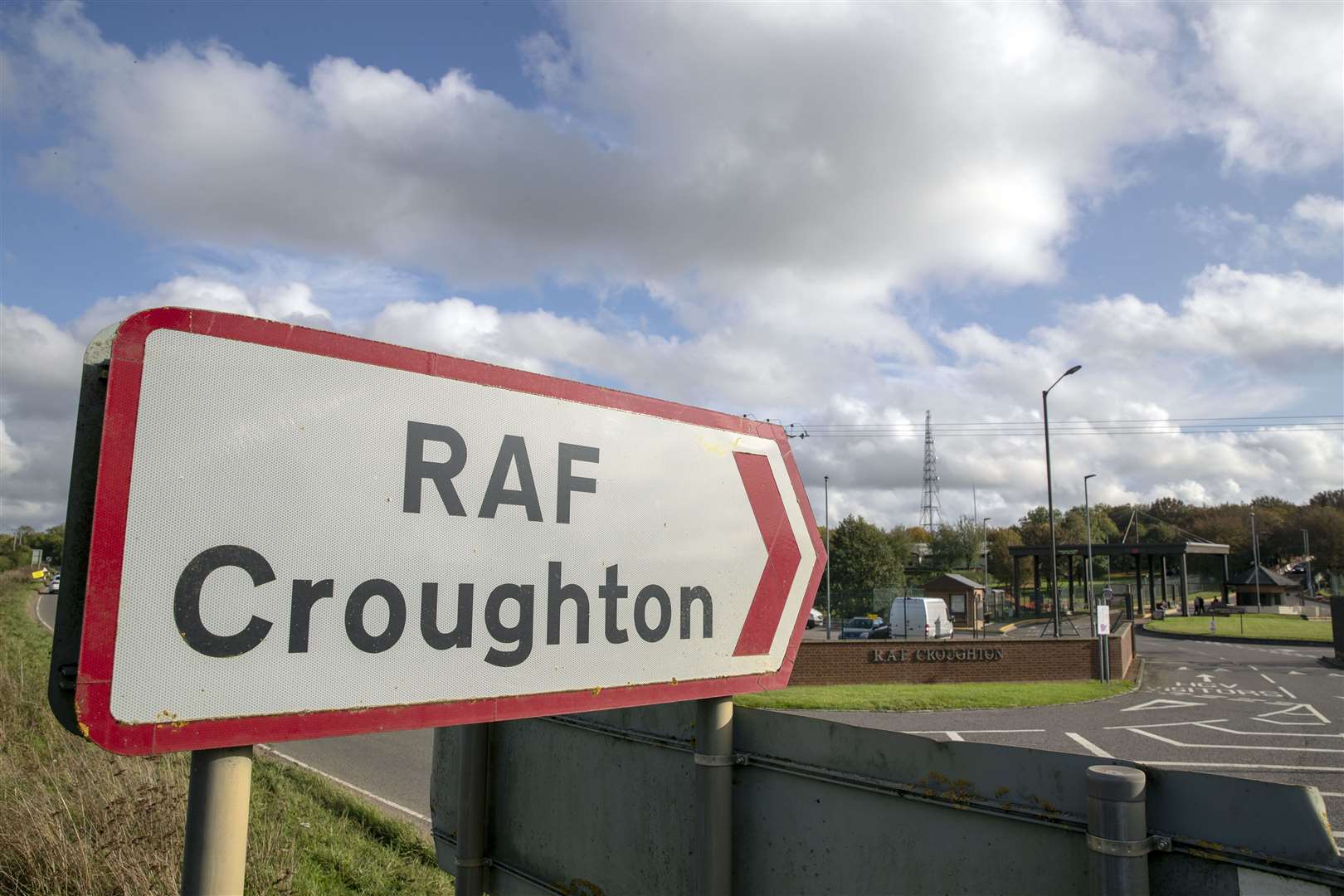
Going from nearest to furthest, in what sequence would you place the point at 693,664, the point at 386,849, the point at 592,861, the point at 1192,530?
1. the point at 693,664
2. the point at 592,861
3. the point at 386,849
4. the point at 1192,530

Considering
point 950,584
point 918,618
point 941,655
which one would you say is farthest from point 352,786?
point 950,584

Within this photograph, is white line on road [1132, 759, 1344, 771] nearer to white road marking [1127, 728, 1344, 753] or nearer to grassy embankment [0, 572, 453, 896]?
white road marking [1127, 728, 1344, 753]

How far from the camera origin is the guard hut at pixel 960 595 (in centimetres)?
4828

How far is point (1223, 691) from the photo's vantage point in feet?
63.1

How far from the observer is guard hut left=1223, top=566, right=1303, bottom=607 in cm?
5762

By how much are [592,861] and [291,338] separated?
1613 millimetres

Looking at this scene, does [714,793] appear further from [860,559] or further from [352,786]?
[860,559]

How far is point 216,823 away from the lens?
1.34 m

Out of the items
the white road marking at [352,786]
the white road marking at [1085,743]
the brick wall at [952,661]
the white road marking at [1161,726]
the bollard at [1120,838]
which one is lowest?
the white road marking at [1161,726]

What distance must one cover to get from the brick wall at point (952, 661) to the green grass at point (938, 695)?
0.31m

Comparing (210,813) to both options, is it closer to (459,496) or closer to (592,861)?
(459,496)

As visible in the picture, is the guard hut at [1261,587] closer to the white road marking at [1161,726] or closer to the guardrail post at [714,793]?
the white road marking at [1161,726]

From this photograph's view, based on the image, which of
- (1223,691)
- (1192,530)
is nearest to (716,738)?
(1223,691)

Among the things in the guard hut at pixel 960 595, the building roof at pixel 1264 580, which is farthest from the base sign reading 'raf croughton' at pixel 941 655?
the building roof at pixel 1264 580
